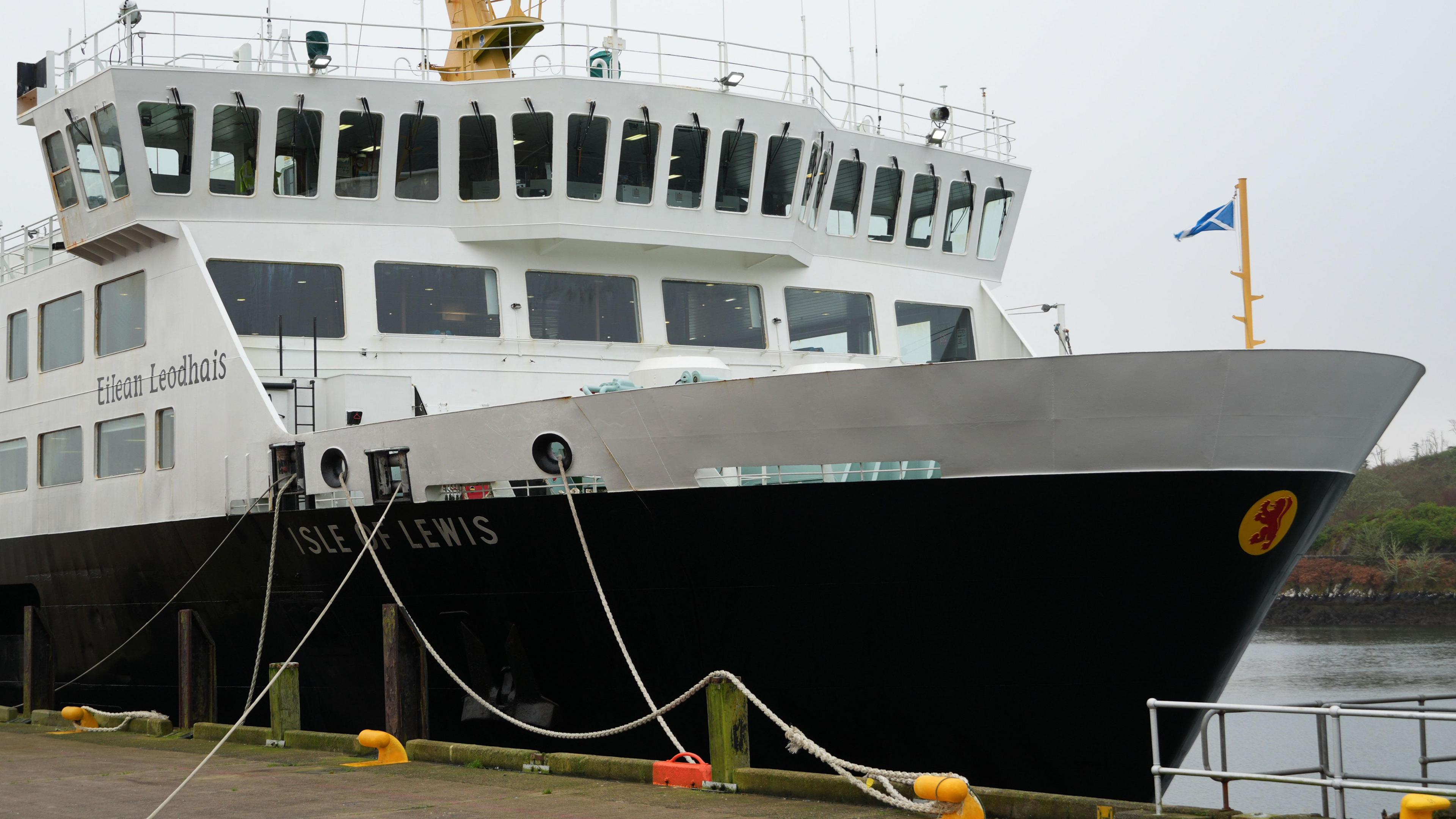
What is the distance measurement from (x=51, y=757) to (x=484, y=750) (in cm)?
491

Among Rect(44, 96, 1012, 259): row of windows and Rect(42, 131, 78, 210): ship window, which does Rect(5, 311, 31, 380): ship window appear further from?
Rect(44, 96, 1012, 259): row of windows

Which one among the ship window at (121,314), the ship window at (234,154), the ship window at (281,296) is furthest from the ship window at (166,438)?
the ship window at (234,154)

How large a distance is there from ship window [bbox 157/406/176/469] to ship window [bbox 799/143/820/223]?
280 inches

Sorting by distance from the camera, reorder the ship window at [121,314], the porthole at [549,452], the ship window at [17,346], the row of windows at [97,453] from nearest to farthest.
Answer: the porthole at [549,452] → the row of windows at [97,453] → the ship window at [121,314] → the ship window at [17,346]

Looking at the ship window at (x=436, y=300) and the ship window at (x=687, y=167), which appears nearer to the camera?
the ship window at (x=436, y=300)

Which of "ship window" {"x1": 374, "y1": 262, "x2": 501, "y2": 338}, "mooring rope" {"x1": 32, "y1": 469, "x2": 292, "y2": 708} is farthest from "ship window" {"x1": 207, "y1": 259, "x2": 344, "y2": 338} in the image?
"mooring rope" {"x1": 32, "y1": 469, "x2": 292, "y2": 708}

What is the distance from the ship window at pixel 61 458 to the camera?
643 inches

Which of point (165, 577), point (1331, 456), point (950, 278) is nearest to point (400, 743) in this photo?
point (165, 577)

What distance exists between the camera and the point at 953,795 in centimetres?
729

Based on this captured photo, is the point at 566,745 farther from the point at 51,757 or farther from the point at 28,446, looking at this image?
the point at 28,446

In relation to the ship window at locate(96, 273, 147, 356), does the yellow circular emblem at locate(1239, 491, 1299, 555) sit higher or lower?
lower

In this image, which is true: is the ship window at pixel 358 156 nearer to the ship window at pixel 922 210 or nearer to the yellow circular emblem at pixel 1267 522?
the ship window at pixel 922 210

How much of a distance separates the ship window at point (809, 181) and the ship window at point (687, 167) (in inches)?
45.4

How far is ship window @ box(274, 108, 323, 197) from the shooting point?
14078 mm
